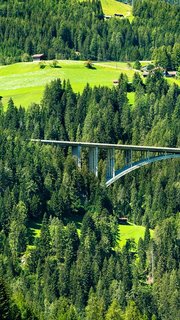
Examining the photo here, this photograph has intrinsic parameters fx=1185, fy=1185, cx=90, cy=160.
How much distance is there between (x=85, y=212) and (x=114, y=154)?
44.6 ft

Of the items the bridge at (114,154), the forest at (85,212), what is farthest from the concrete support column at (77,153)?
the forest at (85,212)

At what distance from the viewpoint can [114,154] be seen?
506 feet

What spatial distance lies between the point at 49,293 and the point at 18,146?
119 feet

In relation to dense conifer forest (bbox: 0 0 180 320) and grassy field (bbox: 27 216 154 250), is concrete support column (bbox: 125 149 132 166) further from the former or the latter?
grassy field (bbox: 27 216 154 250)

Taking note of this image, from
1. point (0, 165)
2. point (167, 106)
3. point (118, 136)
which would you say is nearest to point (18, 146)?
point (0, 165)

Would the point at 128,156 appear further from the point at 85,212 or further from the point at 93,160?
the point at 85,212

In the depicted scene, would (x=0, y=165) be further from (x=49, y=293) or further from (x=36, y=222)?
(x=49, y=293)

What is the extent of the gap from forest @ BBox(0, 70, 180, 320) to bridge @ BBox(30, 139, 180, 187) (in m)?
1.07

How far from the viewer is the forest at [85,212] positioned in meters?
118

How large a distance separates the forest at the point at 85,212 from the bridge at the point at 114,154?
1067 millimetres

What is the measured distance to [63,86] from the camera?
188 m

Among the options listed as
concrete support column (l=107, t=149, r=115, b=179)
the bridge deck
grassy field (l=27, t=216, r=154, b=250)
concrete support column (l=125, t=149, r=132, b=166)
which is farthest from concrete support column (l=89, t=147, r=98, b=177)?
grassy field (l=27, t=216, r=154, b=250)

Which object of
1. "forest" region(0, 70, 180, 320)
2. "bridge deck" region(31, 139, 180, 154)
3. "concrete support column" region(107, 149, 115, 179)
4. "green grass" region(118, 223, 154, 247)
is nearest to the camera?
"forest" region(0, 70, 180, 320)

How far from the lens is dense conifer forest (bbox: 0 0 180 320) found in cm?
11850
